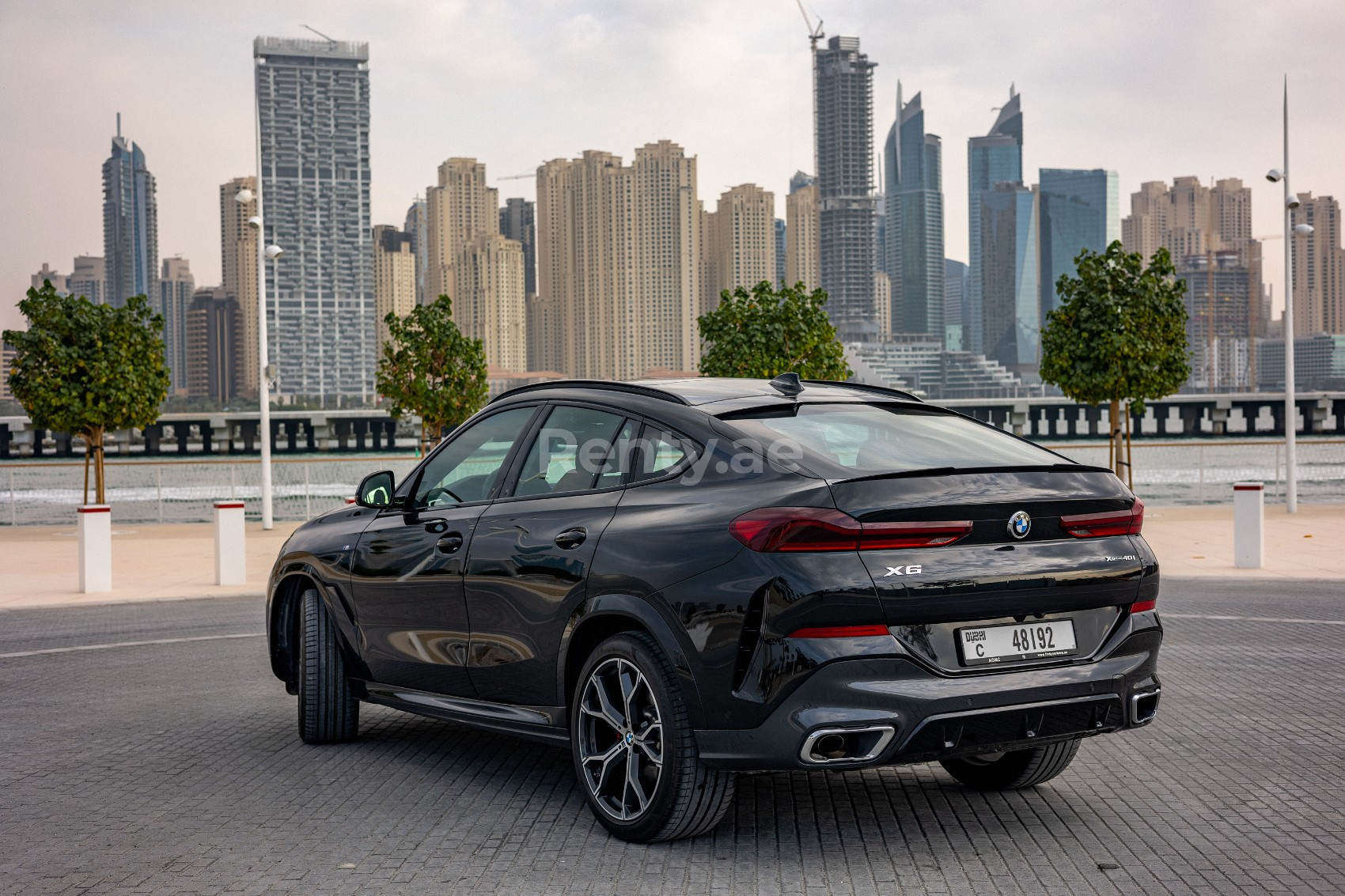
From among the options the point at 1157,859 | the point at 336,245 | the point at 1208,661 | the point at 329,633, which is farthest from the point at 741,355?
the point at 336,245

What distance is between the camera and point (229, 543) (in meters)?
14.8

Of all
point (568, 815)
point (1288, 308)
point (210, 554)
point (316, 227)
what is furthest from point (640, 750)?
point (316, 227)

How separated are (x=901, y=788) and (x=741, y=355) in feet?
75.0

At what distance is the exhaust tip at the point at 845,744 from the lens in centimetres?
400

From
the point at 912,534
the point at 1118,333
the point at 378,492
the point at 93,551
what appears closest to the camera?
the point at 912,534

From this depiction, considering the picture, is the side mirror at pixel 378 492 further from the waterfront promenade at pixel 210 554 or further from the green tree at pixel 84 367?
the green tree at pixel 84 367

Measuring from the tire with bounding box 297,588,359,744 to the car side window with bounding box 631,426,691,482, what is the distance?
2271 mm

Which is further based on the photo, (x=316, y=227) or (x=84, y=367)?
(x=316, y=227)

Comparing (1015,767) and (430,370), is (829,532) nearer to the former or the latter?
(1015,767)

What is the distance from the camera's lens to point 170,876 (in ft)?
14.2

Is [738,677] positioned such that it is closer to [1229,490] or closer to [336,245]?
[1229,490]

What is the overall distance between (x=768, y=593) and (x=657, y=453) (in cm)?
91

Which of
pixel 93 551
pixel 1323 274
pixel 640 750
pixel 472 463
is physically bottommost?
pixel 93 551

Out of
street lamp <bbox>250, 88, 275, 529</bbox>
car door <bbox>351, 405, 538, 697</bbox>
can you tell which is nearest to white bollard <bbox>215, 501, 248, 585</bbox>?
street lamp <bbox>250, 88, 275, 529</bbox>
